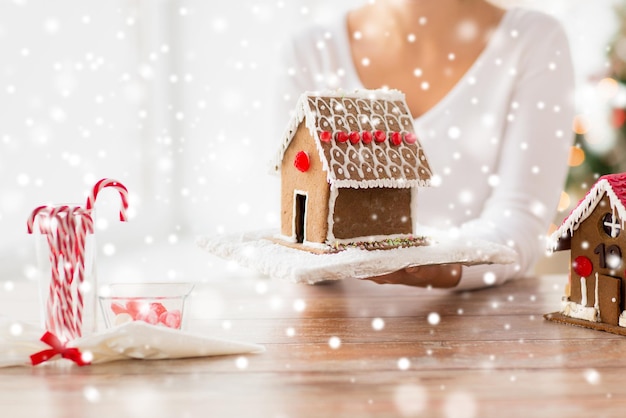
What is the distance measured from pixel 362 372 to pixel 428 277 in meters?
0.52

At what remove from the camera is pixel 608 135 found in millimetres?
2943

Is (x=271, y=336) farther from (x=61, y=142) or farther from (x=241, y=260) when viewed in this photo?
(x=61, y=142)

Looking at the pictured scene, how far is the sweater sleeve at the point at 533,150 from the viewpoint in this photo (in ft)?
5.88

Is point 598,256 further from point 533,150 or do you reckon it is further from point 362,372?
point 533,150

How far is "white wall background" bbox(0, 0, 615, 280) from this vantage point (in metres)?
2.20

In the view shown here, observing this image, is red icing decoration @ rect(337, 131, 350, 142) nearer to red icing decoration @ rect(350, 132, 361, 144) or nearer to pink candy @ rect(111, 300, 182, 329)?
red icing decoration @ rect(350, 132, 361, 144)

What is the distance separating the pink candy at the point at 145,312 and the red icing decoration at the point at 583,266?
2.21 ft

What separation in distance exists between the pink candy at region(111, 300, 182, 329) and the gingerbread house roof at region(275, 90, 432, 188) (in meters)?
0.38

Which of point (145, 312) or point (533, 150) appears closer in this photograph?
point (145, 312)

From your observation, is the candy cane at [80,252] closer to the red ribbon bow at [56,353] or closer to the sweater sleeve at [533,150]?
the red ribbon bow at [56,353]

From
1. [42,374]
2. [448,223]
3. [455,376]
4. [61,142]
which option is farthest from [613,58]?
[42,374]

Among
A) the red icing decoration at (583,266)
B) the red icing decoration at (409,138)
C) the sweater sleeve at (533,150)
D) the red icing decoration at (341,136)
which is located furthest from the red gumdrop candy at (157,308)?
the sweater sleeve at (533,150)

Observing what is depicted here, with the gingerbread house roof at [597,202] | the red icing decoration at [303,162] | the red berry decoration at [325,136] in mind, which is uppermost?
the red berry decoration at [325,136]

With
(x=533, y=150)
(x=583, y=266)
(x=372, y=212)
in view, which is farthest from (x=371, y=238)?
(x=533, y=150)
